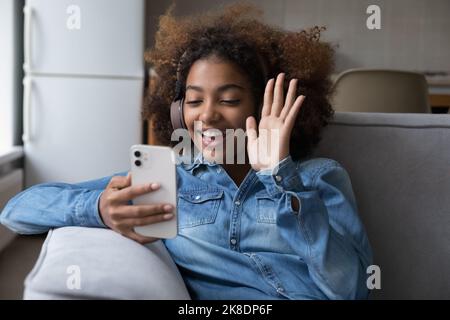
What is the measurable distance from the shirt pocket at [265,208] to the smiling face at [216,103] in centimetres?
10

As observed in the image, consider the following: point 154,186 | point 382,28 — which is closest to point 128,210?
point 154,186

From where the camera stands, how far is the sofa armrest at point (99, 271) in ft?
2.16

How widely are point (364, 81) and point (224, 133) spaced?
1245 mm

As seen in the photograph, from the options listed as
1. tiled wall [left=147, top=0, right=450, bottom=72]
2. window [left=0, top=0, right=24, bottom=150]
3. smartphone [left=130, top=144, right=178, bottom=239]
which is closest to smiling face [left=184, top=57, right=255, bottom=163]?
smartphone [left=130, top=144, right=178, bottom=239]

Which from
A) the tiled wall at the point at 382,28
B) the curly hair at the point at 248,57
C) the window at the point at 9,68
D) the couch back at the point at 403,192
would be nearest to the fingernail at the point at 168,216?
the curly hair at the point at 248,57

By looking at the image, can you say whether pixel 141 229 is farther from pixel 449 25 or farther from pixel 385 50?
pixel 449 25

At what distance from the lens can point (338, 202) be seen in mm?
828

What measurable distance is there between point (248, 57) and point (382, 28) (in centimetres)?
253

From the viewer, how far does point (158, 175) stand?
742 millimetres

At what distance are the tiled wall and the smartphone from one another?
2.53m

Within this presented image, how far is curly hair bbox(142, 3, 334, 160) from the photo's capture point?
37.1 inches

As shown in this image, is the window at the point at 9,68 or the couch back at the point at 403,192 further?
the window at the point at 9,68

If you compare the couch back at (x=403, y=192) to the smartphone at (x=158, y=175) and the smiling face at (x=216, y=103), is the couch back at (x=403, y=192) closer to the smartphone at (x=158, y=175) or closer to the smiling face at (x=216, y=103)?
the smiling face at (x=216, y=103)

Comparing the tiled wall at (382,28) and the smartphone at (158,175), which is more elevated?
the tiled wall at (382,28)
